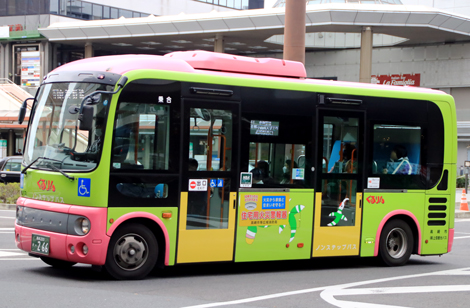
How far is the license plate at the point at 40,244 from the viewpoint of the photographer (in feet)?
28.4

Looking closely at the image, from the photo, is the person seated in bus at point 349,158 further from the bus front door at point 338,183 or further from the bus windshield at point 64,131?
the bus windshield at point 64,131

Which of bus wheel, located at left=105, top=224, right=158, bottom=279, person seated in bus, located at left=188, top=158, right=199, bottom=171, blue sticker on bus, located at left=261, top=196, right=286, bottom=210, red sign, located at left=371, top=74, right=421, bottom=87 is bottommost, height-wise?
bus wheel, located at left=105, top=224, right=158, bottom=279

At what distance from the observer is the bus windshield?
28.0 feet

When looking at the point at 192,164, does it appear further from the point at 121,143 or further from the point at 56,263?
the point at 56,263

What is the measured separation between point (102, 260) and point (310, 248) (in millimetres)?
3540

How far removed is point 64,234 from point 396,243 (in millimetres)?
6048

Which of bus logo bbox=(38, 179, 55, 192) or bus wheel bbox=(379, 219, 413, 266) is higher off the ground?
bus logo bbox=(38, 179, 55, 192)

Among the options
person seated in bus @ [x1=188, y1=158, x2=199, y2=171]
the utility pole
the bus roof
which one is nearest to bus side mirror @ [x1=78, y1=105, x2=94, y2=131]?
the bus roof

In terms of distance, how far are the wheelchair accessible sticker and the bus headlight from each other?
0.31m

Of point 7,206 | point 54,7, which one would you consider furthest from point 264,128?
point 54,7

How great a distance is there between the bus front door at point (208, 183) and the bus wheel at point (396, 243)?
3.23 metres

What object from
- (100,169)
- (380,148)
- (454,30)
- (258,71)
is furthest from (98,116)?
(454,30)

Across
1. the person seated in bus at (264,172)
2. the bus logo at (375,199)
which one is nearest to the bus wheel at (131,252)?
the person seated in bus at (264,172)

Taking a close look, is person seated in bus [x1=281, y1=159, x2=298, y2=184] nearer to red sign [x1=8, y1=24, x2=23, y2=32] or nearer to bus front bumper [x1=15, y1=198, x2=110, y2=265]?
bus front bumper [x1=15, y1=198, x2=110, y2=265]
